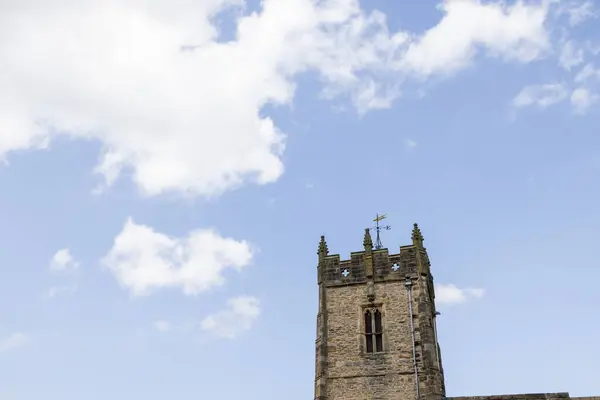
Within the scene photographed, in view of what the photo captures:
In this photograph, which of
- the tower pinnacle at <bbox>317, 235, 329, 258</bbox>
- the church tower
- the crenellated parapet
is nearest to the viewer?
the church tower

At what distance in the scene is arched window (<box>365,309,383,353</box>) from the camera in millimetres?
31064

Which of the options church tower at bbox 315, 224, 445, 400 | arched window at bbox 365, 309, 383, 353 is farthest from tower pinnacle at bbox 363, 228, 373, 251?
arched window at bbox 365, 309, 383, 353

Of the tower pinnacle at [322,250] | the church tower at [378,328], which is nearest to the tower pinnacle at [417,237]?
the church tower at [378,328]

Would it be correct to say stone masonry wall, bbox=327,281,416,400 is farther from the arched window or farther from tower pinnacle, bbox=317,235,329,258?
tower pinnacle, bbox=317,235,329,258

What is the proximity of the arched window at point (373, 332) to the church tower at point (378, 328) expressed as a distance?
5cm

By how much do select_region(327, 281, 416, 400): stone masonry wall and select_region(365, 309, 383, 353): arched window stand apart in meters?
0.25

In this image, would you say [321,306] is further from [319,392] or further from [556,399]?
[556,399]

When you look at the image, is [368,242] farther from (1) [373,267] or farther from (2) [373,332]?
(2) [373,332]

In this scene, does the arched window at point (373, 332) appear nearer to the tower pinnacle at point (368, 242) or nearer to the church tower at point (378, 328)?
the church tower at point (378, 328)

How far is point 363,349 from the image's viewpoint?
31094 millimetres

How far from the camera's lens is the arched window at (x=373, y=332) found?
3106 centimetres

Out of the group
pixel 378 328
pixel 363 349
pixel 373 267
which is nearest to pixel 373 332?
pixel 378 328

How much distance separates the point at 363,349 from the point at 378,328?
48.2 inches

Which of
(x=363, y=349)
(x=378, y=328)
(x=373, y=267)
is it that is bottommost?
(x=363, y=349)
